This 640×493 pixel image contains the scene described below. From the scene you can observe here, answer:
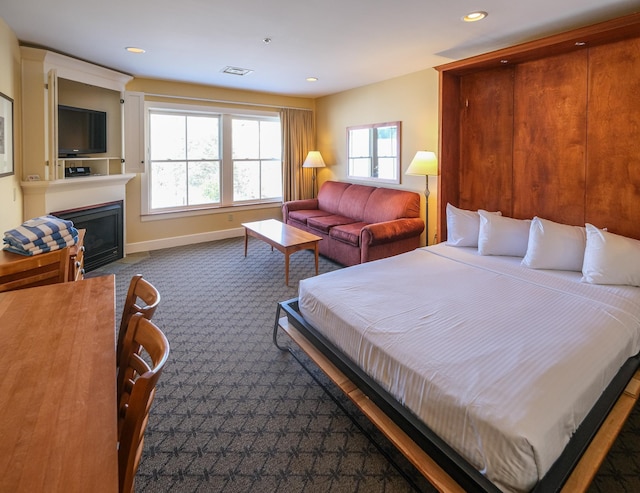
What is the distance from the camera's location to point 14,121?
3.39 m

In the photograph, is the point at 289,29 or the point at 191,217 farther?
the point at 191,217

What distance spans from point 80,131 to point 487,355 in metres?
4.83

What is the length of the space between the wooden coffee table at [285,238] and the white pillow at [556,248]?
2121 mm

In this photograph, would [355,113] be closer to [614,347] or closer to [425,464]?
[614,347]

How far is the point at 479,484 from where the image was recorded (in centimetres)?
124

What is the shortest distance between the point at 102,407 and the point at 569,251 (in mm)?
3008

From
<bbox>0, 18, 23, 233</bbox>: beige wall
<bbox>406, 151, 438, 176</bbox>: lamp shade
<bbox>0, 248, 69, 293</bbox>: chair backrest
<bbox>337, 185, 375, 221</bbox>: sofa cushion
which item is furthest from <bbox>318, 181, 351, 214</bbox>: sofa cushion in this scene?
<bbox>0, 248, 69, 293</bbox>: chair backrest

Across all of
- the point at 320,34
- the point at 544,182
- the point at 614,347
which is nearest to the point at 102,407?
the point at 614,347

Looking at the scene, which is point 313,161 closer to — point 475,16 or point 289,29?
point 289,29

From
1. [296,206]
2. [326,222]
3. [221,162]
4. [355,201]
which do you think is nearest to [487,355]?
[326,222]

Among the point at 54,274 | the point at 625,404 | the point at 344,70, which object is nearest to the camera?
the point at 625,404

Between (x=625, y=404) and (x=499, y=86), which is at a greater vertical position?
(x=499, y=86)

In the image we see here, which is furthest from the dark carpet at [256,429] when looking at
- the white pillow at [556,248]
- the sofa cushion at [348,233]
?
the sofa cushion at [348,233]

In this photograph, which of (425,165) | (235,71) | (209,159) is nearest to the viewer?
(425,165)
